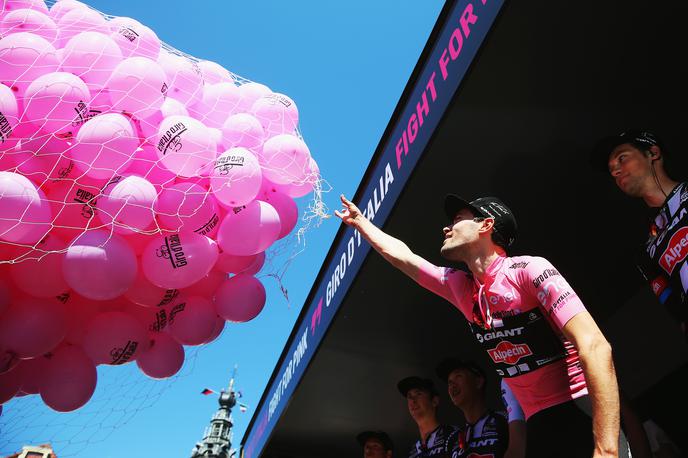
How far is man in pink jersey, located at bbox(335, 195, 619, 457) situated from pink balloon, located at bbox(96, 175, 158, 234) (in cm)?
169

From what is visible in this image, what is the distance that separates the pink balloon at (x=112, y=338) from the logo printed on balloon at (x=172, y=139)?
115 centimetres

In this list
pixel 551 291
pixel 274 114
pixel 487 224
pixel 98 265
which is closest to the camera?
pixel 551 291

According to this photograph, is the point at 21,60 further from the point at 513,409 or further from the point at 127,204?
the point at 513,409

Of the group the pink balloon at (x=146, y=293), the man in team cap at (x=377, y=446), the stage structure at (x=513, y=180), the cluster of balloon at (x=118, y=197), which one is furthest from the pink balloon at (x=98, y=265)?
the man in team cap at (x=377, y=446)

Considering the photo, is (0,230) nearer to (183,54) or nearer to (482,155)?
(183,54)

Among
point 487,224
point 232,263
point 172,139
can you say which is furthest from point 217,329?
point 487,224

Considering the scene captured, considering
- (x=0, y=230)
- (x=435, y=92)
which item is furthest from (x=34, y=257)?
(x=435, y=92)

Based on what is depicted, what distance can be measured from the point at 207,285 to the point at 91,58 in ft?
5.23

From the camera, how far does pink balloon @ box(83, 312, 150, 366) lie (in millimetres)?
3273

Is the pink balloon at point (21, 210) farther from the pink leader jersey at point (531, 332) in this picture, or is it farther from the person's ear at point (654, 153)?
the person's ear at point (654, 153)

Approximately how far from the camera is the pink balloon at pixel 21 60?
2934mm

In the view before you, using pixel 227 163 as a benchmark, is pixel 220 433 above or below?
above

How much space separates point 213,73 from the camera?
13.0ft

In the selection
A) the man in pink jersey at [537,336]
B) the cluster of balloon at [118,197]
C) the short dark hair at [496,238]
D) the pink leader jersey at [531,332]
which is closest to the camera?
the man in pink jersey at [537,336]
